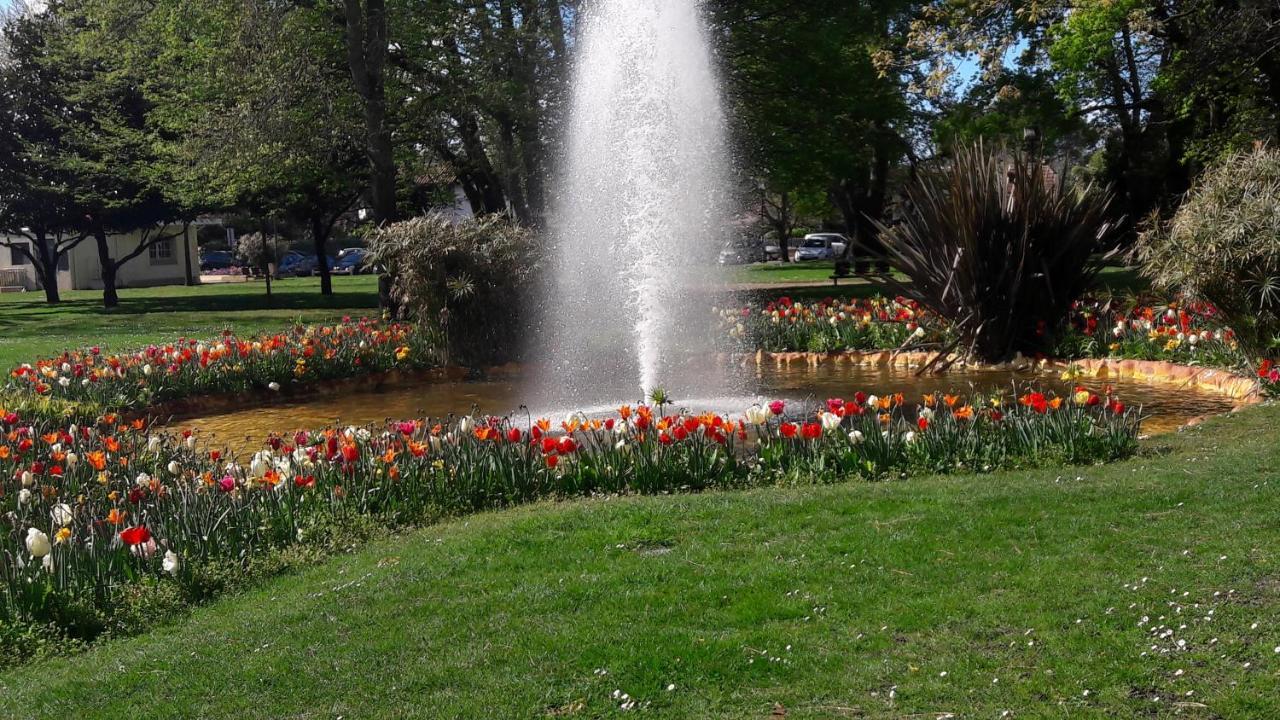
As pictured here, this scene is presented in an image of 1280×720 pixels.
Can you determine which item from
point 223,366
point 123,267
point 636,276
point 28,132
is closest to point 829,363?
point 636,276

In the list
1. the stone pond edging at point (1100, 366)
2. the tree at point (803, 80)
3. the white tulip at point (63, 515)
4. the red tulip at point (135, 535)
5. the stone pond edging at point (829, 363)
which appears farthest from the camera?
the tree at point (803, 80)

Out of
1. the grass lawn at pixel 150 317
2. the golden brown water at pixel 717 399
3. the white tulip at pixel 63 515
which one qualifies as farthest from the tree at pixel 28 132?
the white tulip at pixel 63 515

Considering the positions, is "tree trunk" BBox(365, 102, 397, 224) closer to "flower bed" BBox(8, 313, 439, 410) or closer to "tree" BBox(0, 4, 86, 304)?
"flower bed" BBox(8, 313, 439, 410)

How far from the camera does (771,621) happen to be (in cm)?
468

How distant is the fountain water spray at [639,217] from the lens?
Answer: 12.9m

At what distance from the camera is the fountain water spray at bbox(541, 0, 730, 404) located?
12.9 meters

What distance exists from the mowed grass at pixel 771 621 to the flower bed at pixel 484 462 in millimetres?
637

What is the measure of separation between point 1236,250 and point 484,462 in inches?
248

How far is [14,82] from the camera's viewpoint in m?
32.1

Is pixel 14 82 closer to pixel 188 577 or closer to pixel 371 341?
pixel 371 341

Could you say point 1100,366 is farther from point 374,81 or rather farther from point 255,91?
point 255,91

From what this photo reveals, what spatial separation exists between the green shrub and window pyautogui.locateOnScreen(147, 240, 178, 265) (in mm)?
49704

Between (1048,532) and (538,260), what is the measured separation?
9.94 meters

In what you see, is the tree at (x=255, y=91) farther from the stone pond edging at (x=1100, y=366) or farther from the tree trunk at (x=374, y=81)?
the stone pond edging at (x=1100, y=366)
